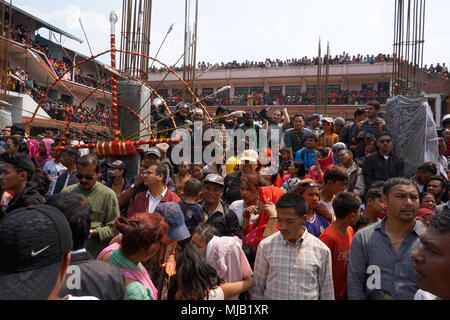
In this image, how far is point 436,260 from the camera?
1.65 metres

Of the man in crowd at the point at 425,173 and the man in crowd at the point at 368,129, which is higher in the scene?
the man in crowd at the point at 368,129

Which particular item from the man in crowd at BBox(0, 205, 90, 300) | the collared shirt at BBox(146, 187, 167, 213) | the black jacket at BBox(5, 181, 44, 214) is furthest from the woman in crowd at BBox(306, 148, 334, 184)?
the man in crowd at BBox(0, 205, 90, 300)

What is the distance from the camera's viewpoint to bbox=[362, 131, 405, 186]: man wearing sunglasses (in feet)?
17.2

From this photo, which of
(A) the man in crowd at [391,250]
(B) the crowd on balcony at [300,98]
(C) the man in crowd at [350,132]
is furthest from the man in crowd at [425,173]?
(B) the crowd on balcony at [300,98]

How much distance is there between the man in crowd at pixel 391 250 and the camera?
8.54ft

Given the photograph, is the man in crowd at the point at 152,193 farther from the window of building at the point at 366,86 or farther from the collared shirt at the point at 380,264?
the window of building at the point at 366,86

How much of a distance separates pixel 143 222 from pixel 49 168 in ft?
15.5

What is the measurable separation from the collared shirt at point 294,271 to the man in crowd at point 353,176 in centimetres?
274

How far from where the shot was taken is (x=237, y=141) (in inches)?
282

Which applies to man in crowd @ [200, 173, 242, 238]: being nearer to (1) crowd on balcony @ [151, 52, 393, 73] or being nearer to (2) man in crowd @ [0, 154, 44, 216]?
(2) man in crowd @ [0, 154, 44, 216]

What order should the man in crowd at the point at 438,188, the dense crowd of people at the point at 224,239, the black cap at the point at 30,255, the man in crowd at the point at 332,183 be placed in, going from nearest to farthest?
the black cap at the point at 30,255 < the dense crowd of people at the point at 224,239 < the man in crowd at the point at 332,183 < the man in crowd at the point at 438,188

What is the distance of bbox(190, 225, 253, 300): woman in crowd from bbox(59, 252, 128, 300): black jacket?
0.96m
